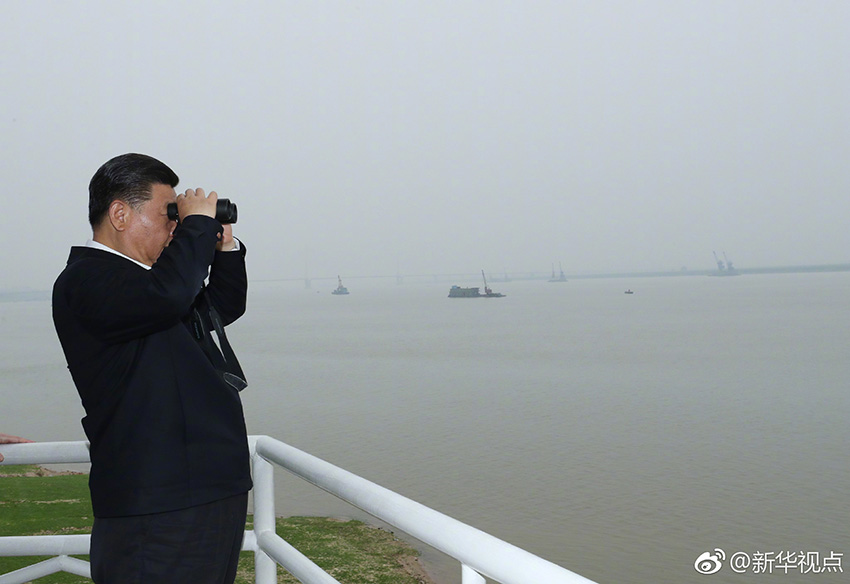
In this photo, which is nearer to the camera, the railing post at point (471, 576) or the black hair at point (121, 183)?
the railing post at point (471, 576)

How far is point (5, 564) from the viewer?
639 cm

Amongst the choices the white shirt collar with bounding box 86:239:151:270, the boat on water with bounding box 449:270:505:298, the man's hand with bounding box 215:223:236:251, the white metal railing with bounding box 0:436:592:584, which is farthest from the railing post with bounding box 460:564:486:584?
the boat on water with bounding box 449:270:505:298

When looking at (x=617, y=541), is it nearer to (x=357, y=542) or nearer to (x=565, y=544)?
(x=565, y=544)

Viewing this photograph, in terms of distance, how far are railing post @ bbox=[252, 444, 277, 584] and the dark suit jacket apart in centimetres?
35

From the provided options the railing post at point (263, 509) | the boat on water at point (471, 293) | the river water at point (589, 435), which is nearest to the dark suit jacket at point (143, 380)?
the railing post at point (263, 509)

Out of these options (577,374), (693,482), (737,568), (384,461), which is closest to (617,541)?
(737,568)

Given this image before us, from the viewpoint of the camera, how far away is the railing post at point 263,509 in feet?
6.21

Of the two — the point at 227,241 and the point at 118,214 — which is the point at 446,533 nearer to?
the point at 118,214

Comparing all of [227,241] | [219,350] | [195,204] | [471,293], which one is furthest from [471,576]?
[471,293]

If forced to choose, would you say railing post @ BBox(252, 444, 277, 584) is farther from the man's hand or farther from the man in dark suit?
the man's hand

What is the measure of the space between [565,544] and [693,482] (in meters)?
6.98

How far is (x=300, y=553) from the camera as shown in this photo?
162 centimetres

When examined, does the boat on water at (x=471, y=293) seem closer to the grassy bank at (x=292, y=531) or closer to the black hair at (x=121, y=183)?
the grassy bank at (x=292, y=531)

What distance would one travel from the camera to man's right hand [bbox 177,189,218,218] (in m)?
1.61
